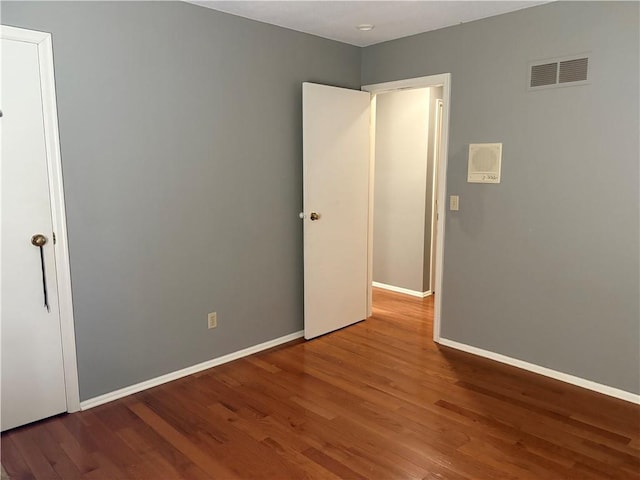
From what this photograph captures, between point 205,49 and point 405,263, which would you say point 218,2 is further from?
point 405,263

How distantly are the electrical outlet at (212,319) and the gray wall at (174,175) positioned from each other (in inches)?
2.5

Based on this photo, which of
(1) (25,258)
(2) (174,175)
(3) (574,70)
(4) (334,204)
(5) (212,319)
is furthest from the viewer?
(4) (334,204)

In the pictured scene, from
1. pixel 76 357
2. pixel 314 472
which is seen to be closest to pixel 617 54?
pixel 314 472

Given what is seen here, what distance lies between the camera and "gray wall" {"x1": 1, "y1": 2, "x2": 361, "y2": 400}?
104 inches

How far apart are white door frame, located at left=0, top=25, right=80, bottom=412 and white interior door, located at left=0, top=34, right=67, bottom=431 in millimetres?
22

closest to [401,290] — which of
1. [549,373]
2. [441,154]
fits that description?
[441,154]

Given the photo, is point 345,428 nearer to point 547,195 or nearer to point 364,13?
point 547,195

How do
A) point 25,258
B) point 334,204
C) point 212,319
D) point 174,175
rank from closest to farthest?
point 25,258 < point 174,175 < point 212,319 < point 334,204

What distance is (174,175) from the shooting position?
9.89 feet

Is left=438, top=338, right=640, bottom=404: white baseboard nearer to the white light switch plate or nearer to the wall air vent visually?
the white light switch plate

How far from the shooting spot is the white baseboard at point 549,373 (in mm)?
2906

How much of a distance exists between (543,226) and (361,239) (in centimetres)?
150

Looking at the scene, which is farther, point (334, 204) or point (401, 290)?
point (401, 290)

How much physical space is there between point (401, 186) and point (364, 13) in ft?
7.12
